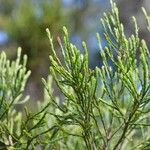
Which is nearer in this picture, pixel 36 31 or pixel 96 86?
pixel 96 86

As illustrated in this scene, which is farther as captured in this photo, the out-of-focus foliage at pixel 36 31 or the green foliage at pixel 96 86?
the out-of-focus foliage at pixel 36 31

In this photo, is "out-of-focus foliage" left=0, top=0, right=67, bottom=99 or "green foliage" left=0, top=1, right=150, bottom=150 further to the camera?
"out-of-focus foliage" left=0, top=0, right=67, bottom=99

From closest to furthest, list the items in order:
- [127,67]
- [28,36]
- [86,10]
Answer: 1. [127,67]
2. [28,36]
3. [86,10]

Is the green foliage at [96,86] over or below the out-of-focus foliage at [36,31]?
below

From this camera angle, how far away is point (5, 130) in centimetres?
94

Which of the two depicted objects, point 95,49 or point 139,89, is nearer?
point 139,89

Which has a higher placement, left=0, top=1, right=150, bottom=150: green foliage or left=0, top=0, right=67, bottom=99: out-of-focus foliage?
left=0, top=0, right=67, bottom=99: out-of-focus foliage

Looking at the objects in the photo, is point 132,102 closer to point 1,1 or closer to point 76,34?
point 76,34

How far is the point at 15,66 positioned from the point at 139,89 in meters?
0.29

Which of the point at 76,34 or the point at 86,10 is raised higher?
the point at 86,10

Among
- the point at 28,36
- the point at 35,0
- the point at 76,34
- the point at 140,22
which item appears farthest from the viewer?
the point at 76,34

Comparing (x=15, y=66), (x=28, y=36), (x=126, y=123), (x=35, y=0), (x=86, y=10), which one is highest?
(x=86, y=10)

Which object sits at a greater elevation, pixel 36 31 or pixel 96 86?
pixel 36 31

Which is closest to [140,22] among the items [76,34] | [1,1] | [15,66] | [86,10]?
[76,34]
